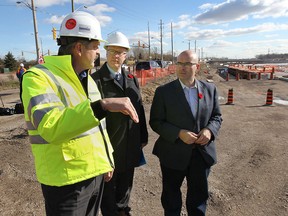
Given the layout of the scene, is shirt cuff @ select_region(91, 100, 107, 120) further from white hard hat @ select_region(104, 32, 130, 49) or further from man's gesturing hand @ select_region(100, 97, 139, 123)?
white hard hat @ select_region(104, 32, 130, 49)

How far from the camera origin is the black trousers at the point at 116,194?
3203mm

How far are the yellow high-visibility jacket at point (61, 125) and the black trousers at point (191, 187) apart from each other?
1358 millimetres

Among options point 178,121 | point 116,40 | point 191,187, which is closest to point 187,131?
point 178,121

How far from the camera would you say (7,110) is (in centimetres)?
1165

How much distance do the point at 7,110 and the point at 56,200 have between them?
11054 mm

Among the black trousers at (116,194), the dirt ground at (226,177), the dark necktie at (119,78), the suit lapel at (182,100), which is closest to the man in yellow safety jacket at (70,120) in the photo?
the black trousers at (116,194)

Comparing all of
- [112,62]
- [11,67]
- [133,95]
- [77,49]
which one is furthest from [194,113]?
[11,67]

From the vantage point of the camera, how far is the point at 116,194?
3.41 m

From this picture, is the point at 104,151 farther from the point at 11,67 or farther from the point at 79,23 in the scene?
the point at 11,67

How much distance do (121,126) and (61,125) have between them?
1.67 meters

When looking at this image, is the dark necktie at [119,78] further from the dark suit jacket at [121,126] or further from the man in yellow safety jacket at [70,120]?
the man in yellow safety jacket at [70,120]

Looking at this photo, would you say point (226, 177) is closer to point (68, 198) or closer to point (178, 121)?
point (178, 121)

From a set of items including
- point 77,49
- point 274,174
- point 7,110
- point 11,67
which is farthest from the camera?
point 11,67

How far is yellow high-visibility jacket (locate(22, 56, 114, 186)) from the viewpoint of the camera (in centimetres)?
159
